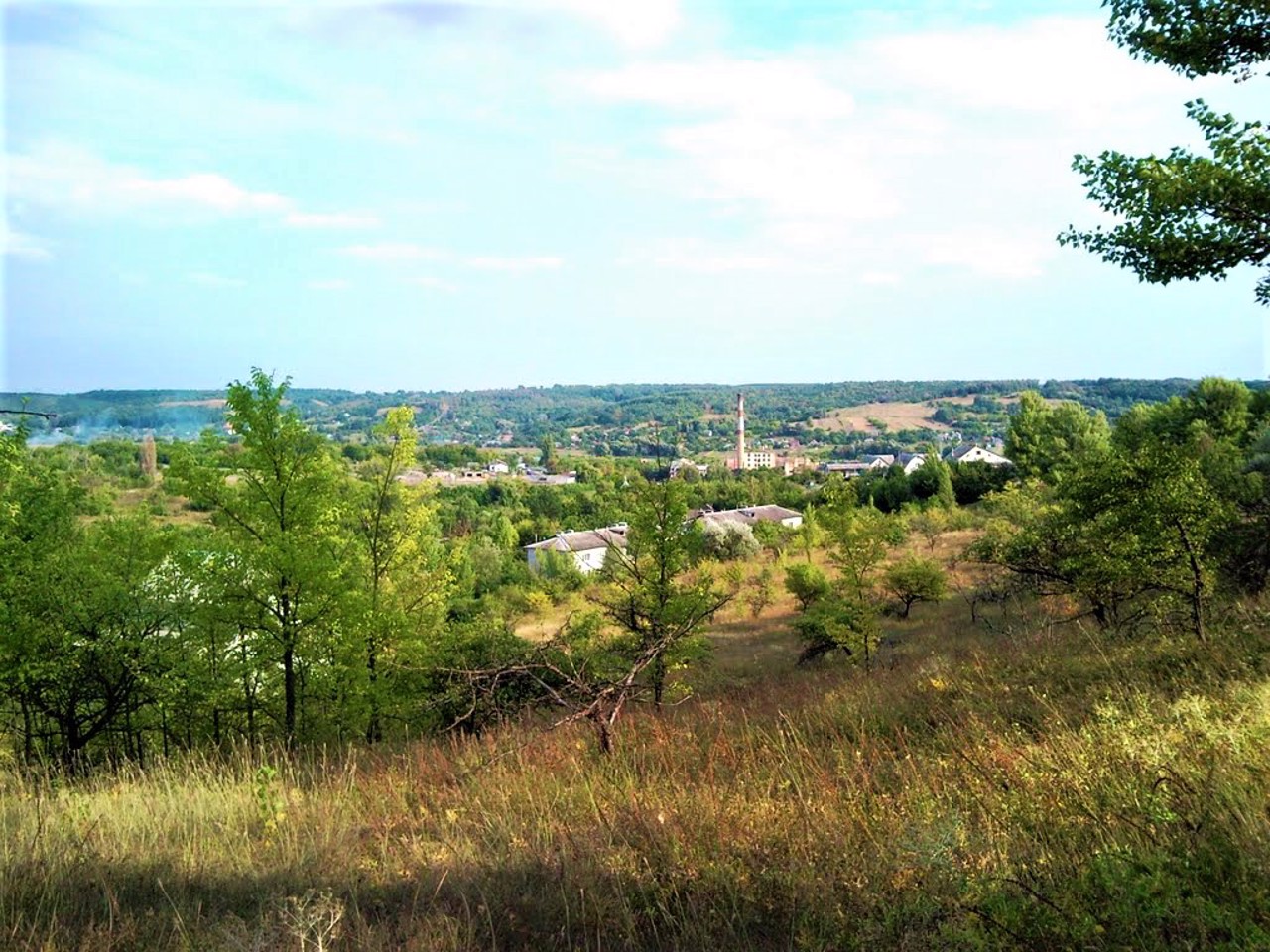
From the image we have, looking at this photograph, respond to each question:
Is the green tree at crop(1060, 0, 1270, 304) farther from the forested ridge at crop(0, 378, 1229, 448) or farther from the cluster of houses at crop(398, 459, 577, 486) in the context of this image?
the cluster of houses at crop(398, 459, 577, 486)

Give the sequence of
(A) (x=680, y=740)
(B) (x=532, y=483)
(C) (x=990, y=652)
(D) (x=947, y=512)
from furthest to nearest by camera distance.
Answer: (B) (x=532, y=483) → (D) (x=947, y=512) → (C) (x=990, y=652) → (A) (x=680, y=740)

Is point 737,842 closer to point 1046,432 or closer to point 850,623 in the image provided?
point 850,623

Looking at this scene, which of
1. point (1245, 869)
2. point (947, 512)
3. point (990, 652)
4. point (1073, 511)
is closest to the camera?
point (1245, 869)

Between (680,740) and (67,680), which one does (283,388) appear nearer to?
(67,680)

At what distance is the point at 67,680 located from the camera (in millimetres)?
12883

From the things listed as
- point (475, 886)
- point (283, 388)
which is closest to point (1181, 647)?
point (475, 886)

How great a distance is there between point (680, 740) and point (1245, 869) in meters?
3.20

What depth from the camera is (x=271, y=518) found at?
12219mm

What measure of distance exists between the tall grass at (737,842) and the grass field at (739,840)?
0.01 metres

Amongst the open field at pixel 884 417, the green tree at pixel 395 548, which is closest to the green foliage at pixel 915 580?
the green tree at pixel 395 548

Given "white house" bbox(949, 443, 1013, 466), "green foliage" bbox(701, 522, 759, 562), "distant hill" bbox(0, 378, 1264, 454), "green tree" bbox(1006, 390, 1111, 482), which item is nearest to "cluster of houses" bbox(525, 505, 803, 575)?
"green foliage" bbox(701, 522, 759, 562)

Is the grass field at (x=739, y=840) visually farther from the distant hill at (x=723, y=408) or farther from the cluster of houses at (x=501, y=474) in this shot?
the cluster of houses at (x=501, y=474)

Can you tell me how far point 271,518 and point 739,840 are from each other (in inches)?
431

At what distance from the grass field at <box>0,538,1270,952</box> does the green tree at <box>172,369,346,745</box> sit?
6.58 metres
